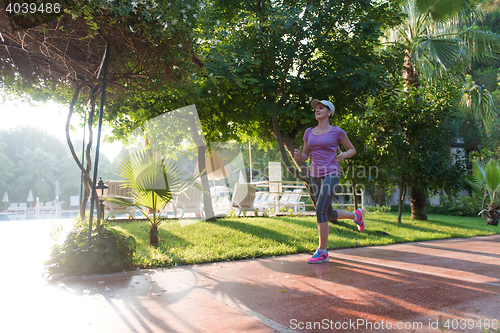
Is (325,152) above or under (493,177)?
above

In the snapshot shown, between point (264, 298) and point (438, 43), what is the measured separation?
33.5 feet

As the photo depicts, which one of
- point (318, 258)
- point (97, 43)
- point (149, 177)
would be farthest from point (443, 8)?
point (97, 43)

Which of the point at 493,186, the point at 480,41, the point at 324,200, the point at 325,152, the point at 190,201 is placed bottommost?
the point at 190,201

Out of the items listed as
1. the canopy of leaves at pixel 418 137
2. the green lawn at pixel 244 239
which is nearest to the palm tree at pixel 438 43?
the canopy of leaves at pixel 418 137

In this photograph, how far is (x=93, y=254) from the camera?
12.4 feet

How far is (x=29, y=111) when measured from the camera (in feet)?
20.7

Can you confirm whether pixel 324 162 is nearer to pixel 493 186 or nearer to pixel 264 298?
pixel 264 298

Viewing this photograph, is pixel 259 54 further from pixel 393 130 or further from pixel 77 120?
pixel 77 120

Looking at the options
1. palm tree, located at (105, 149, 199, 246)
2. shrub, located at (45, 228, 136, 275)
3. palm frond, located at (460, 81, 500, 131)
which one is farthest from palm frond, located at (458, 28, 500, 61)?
shrub, located at (45, 228, 136, 275)

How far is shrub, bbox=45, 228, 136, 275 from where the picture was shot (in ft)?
12.2

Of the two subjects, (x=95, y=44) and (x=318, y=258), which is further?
(x=318, y=258)

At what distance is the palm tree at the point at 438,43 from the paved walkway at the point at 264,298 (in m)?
7.04

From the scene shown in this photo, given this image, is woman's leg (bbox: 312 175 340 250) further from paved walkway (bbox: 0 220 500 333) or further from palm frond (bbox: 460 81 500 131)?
palm frond (bbox: 460 81 500 131)

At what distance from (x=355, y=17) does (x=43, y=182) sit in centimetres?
4793
